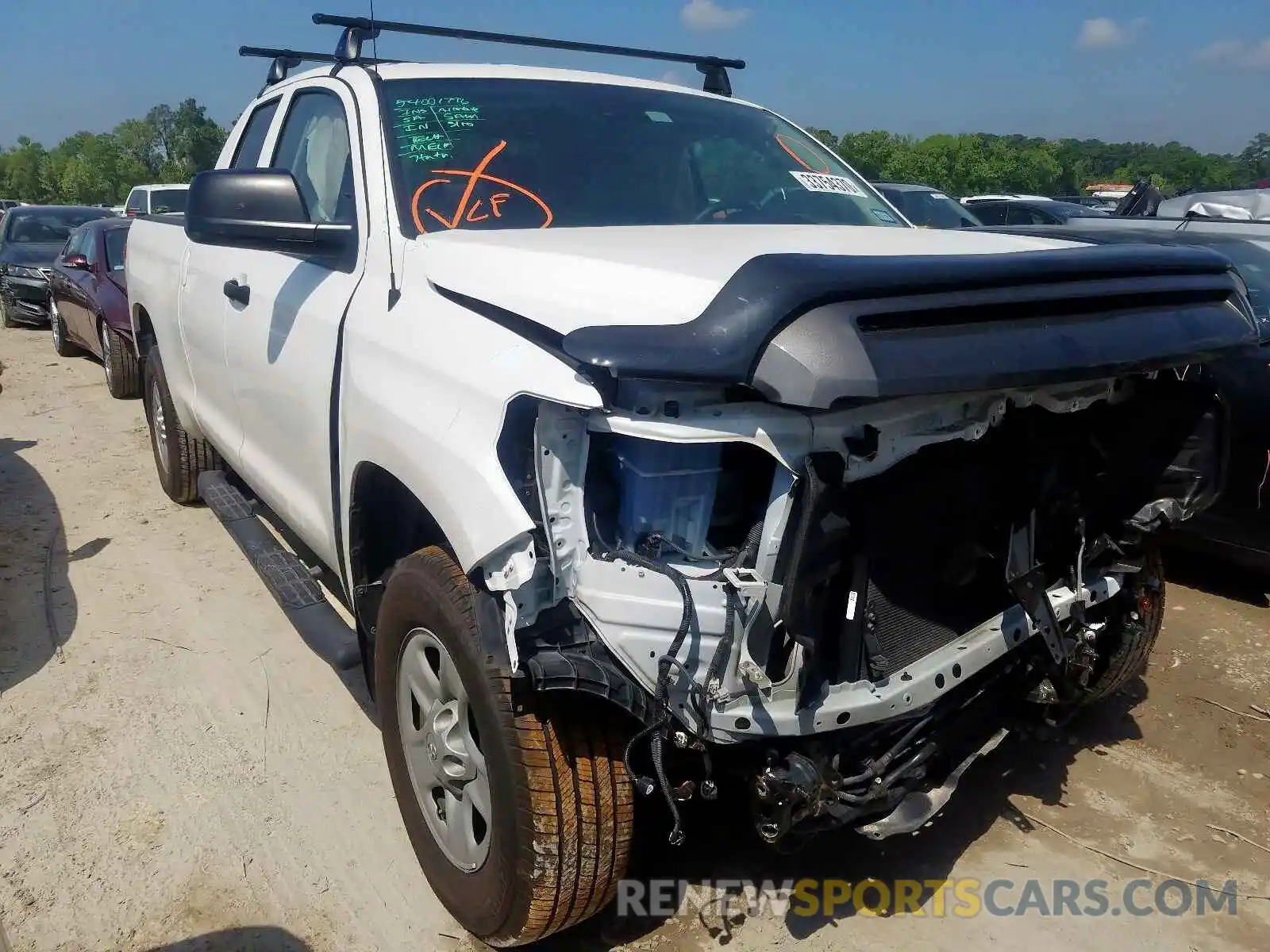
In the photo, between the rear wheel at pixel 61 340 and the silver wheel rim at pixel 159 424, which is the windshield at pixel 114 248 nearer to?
the rear wheel at pixel 61 340

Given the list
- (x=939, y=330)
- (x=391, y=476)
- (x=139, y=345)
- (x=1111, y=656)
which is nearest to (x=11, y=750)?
(x=391, y=476)

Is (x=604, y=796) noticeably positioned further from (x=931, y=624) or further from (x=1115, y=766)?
(x=1115, y=766)

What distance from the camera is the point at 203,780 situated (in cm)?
308

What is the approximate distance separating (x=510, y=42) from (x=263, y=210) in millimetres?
1367

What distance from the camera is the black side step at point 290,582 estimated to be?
2.98 m

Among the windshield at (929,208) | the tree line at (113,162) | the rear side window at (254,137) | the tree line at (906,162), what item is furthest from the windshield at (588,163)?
the tree line at (113,162)

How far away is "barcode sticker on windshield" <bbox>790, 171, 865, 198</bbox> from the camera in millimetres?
3312

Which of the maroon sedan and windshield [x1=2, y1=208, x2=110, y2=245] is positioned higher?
windshield [x1=2, y1=208, x2=110, y2=245]

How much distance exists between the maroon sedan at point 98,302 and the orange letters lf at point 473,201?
611 centimetres

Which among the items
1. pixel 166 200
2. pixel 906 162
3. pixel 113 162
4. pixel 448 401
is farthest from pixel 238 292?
pixel 113 162

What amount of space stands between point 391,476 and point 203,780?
1346mm

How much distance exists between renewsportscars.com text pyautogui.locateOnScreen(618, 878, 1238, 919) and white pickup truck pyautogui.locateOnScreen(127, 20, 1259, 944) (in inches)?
13.2

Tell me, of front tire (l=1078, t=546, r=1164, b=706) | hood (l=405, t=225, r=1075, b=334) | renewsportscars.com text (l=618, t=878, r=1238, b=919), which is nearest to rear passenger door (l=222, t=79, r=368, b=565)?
hood (l=405, t=225, r=1075, b=334)

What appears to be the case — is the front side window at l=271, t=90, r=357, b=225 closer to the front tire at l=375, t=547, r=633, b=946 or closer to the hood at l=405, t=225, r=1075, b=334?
the hood at l=405, t=225, r=1075, b=334
